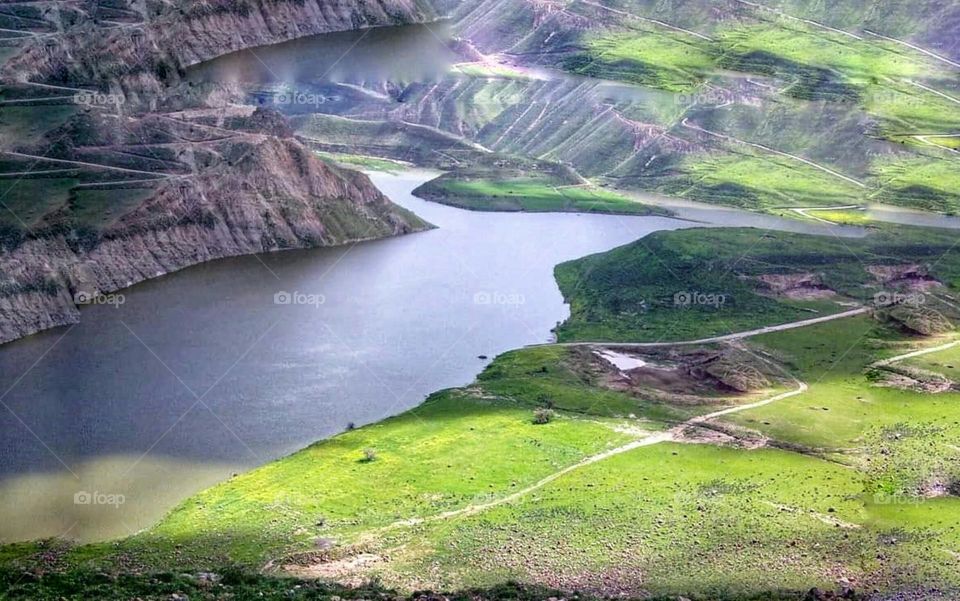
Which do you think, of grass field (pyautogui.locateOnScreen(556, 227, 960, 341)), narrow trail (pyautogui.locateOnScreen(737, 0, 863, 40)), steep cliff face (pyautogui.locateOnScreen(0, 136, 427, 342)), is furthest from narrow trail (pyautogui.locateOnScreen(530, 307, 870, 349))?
narrow trail (pyautogui.locateOnScreen(737, 0, 863, 40))

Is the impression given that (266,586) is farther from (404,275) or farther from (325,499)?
(404,275)

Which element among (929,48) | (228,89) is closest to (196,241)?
(228,89)

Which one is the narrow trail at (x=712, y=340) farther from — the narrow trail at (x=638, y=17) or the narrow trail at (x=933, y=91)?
the narrow trail at (x=638, y=17)

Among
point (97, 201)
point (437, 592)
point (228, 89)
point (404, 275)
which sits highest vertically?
point (228, 89)

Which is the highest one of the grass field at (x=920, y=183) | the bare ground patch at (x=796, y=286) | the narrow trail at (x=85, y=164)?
the narrow trail at (x=85, y=164)

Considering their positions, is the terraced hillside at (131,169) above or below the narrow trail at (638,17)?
below

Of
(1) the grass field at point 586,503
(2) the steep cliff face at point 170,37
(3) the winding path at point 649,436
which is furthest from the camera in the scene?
(2) the steep cliff face at point 170,37

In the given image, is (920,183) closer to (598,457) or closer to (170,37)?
(170,37)

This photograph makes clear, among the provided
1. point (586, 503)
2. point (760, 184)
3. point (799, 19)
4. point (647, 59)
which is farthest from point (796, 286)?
point (799, 19)

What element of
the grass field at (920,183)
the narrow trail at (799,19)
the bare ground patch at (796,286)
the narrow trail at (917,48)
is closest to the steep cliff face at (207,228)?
the bare ground patch at (796,286)

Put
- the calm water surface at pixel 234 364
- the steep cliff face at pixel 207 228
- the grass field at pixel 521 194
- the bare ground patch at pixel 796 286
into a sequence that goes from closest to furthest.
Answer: the calm water surface at pixel 234 364 → the steep cliff face at pixel 207 228 → the bare ground patch at pixel 796 286 → the grass field at pixel 521 194
